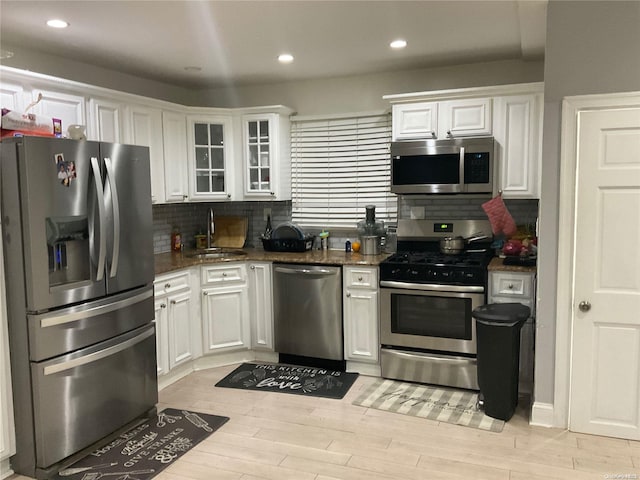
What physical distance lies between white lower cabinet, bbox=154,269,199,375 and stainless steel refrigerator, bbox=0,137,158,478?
563mm

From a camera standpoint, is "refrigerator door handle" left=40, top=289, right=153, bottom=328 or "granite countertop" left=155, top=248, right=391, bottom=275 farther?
"granite countertop" left=155, top=248, right=391, bottom=275

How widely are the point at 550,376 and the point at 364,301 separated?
57.9 inches

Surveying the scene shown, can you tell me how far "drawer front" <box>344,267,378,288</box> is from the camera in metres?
4.15

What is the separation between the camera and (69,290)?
2.86m

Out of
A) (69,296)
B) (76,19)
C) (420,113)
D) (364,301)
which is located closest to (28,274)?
(69,296)

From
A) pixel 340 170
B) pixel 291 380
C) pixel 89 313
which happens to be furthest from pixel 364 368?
pixel 89 313

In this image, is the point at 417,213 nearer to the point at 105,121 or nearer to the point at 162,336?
the point at 162,336

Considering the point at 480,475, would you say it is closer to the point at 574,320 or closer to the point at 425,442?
the point at 425,442

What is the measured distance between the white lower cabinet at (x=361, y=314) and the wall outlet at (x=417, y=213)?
79cm

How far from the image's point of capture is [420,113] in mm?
4246

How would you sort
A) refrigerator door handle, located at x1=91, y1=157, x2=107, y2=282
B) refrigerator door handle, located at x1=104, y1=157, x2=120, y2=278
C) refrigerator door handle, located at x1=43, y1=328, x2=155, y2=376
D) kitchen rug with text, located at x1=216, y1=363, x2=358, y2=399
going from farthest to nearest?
kitchen rug with text, located at x1=216, y1=363, x2=358, y2=399 < refrigerator door handle, located at x1=104, y1=157, x2=120, y2=278 < refrigerator door handle, located at x1=91, y1=157, x2=107, y2=282 < refrigerator door handle, located at x1=43, y1=328, x2=155, y2=376

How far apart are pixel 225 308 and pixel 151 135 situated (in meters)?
1.57

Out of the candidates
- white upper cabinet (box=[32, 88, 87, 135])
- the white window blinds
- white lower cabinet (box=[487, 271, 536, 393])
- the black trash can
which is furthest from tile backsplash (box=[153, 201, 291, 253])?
the black trash can

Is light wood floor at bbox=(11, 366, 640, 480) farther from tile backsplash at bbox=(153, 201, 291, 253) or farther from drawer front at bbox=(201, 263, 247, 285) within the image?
tile backsplash at bbox=(153, 201, 291, 253)
